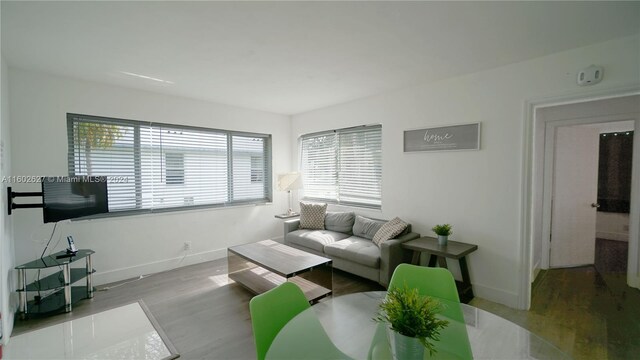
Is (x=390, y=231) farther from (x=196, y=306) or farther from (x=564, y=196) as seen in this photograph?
(x=564, y=196)

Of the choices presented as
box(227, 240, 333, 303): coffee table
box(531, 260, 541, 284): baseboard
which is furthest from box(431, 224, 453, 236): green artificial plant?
box(531, 260, 541, 284): baseboard

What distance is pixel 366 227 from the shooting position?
407 cm

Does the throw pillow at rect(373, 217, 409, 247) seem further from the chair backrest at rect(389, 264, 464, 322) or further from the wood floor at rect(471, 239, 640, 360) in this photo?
the chair backrest at rect(389, 264, 464, 322)

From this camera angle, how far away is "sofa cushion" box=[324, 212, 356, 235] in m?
4.36

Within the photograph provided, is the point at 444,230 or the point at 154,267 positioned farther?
the point at 154,267

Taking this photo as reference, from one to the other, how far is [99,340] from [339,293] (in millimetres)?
2302

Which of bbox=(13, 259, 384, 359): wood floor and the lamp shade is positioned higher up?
the lamp shade

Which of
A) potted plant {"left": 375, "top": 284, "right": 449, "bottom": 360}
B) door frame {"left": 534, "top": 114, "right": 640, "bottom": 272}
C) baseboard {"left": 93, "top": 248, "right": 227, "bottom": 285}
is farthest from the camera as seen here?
door frame {"left": 534, "top": 114, "right": 640, "bottom": 272}

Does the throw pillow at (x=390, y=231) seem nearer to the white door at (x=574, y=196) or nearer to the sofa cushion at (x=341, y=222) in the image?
the sofa cushion at (x=341, y=222)

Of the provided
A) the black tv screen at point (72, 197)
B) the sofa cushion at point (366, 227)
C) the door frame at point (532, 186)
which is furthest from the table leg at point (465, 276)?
the black tv screen at point (72, 197)

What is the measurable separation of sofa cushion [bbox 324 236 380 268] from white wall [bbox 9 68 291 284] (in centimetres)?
184

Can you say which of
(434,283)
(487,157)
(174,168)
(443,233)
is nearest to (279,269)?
(434,283)

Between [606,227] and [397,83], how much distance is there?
469cm

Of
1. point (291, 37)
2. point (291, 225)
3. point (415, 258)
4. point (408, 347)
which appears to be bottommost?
point (415, 258)
